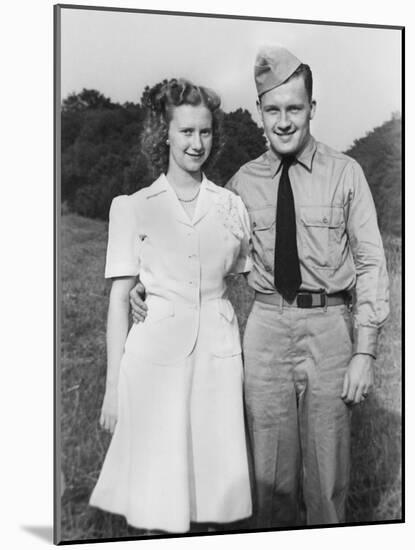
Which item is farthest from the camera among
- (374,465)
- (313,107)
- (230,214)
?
(374,465)

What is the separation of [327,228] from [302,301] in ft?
Answer: 1.49

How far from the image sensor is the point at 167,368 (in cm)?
770

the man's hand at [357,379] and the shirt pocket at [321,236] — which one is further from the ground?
the shirt pocket at [321,236]

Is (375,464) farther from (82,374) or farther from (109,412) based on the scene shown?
(82,374)

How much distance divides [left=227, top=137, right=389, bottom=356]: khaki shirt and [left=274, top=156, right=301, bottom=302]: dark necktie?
0.09 ft

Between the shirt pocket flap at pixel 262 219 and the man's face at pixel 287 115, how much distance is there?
1.17 feet

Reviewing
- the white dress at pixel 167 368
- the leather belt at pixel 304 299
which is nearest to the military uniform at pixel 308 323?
the leather belt at pixel 304 299

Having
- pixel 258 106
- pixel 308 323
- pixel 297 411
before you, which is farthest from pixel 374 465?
pixel 258 106

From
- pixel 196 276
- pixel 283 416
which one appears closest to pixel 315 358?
pixel 283 416

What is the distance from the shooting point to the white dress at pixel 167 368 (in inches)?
303

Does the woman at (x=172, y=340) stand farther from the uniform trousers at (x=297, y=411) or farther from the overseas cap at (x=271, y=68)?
the overseas cap at (x=271, y=68)

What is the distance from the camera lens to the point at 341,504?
8.22 meters

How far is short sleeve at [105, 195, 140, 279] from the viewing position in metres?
7.69

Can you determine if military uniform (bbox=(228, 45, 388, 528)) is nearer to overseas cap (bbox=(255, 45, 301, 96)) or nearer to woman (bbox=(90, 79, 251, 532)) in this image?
overseas cap (bbox=(255, 45, 301, 96))
